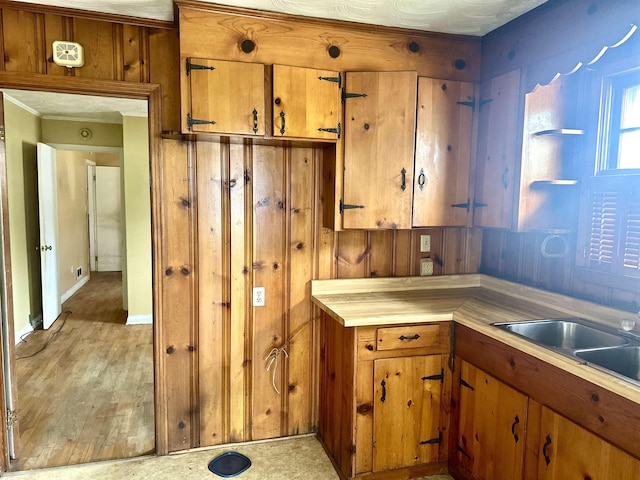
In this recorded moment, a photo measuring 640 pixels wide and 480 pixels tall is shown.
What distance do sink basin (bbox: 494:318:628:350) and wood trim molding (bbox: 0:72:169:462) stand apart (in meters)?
1.81

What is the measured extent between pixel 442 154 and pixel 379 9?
85 cm

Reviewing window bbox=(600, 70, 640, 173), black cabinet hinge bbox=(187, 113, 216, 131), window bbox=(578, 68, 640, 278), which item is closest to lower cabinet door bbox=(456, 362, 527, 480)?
window bbox=(578, 68, 640, 278)

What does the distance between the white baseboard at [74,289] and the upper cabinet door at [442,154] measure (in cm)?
536

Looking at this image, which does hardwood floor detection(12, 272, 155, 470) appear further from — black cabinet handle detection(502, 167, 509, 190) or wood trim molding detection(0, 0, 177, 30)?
black cabinet handle detection(502, 167, 509, 190)

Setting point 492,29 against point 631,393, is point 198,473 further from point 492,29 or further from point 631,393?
point 492,29

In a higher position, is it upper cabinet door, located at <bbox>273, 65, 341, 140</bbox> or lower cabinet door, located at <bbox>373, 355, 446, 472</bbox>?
upper cabinet door, located at <bbox>273, 65, 341, 140</bbox>

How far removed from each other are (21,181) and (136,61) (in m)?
3.21

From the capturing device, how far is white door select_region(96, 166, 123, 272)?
8273 millimetres

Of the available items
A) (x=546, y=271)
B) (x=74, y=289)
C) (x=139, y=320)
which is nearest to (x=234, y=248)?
(x=546, y=271)

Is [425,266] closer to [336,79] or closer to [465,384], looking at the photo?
[465,384]

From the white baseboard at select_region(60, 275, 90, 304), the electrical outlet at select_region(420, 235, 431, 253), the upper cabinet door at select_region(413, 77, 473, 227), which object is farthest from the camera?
the white baseboard at select_region(60, 275, 90, 304)

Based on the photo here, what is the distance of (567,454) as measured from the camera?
5.14 ft

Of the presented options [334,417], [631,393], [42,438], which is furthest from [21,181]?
[631,393]

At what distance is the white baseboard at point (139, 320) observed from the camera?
5051 mm
